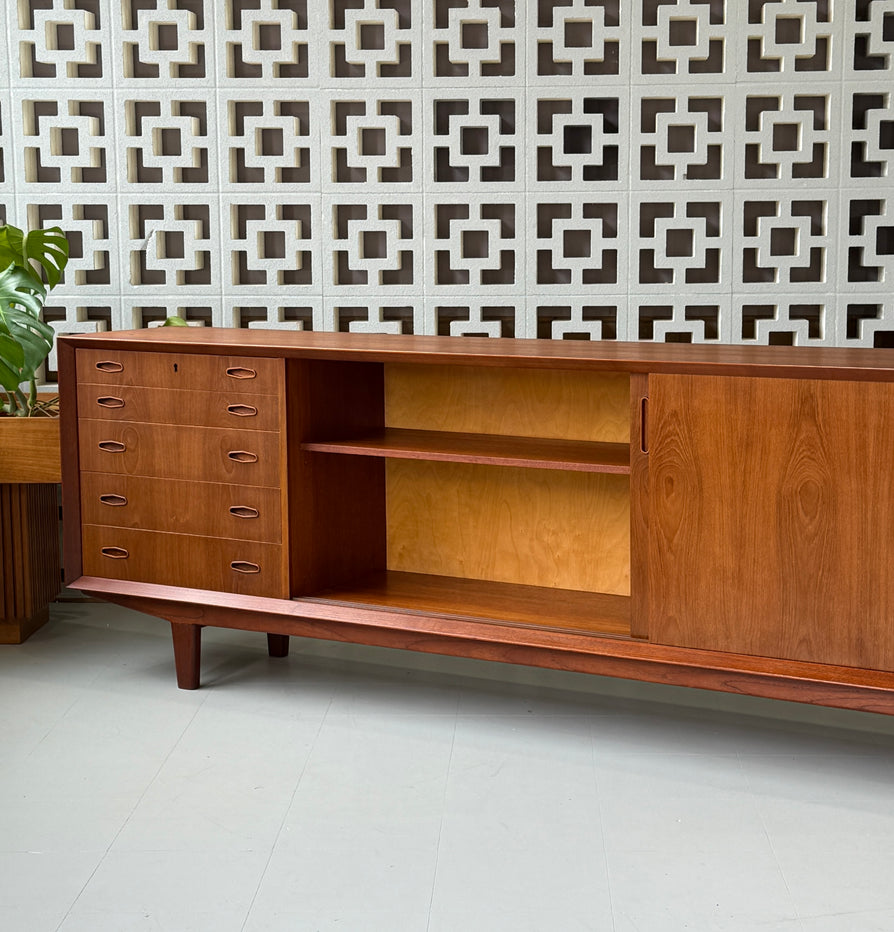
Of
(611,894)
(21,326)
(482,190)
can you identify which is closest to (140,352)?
(21,326)

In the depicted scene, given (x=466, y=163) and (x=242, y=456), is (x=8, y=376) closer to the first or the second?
(x=242, y=456)

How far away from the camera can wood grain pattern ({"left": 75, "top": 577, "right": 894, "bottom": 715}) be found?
8.81ft

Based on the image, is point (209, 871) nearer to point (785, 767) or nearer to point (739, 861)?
point (739, 861)

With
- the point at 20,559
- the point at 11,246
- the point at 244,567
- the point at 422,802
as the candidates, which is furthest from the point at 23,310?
the point at 422,802

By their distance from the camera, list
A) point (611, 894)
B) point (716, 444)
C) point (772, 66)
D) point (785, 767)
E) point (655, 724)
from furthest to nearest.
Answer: point (772, 66) → point (655, 724) → point (785, 767) → point (716, 444) → point (611, 894)

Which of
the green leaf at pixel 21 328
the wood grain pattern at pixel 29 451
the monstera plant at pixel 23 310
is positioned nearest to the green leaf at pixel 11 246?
the monstera plant at pixel 23 310

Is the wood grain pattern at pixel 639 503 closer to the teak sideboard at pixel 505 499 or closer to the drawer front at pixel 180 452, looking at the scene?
the teak sideboard at pixel 505 499

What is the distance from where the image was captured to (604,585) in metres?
3.44

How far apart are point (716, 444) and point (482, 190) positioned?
1.64m

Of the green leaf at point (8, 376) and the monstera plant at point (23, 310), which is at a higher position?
the monstera plant at point (23, 310)

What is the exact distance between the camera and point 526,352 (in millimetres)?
3000

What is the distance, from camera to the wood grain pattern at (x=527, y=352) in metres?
2.67

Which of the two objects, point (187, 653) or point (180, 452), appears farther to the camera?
point (187, 653)

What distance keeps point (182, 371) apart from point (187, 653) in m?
0.88
